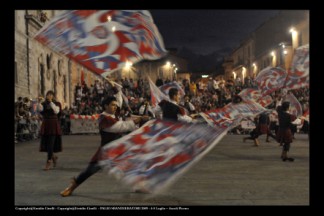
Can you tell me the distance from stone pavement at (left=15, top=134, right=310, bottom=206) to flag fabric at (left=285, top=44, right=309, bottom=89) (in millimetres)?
1695

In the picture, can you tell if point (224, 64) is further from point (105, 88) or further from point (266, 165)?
point (266, 165)

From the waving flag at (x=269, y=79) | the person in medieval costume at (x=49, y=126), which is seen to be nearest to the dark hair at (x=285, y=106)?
the waving flag at (x=269, y=79)

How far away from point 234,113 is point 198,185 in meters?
2.77

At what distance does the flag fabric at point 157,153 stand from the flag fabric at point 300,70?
123 cm

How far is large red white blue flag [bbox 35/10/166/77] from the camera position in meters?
5.70

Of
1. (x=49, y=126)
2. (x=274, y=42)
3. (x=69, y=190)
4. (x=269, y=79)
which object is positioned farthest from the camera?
(x=274, y=42)

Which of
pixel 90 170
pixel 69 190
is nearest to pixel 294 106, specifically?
pixel 90 170

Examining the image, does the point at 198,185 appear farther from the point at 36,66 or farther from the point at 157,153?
the point at 36,66

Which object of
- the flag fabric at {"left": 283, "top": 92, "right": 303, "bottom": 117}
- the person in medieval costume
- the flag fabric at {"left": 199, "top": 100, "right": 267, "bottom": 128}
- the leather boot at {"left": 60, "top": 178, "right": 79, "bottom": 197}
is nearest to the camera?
the leather boot at {"left": 60, "top": 178, "right": 79, "bottom": 197}

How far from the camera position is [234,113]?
10.4 meters

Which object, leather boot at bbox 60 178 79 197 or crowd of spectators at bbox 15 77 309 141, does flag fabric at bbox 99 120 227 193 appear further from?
crowd of spectators at bbox 15 77 309 141

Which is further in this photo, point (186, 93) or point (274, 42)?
point (274, 42)

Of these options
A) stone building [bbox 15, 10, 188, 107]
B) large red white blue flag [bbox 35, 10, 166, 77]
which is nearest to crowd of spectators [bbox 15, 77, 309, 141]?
stone building [bbox 15, 10, 188, 107]
